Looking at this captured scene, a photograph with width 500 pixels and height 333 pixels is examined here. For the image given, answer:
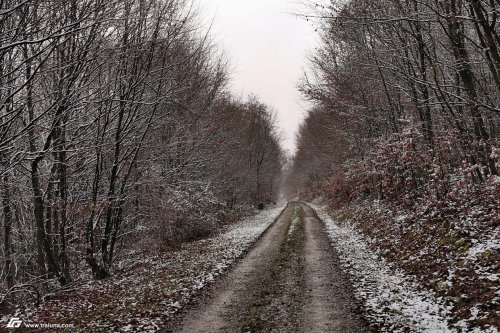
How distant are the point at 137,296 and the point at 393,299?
19.2 feet

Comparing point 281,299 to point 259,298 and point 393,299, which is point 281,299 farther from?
point 393,299

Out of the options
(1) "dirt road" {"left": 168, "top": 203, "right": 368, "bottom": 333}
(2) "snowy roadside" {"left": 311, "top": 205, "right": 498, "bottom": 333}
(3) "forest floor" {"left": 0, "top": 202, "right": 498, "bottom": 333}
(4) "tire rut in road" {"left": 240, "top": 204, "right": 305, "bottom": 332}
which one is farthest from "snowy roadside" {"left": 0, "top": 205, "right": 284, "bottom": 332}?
(2) "snowy roadside" {"left": 311, "top": 205, "right": 498, "bottom": 333}

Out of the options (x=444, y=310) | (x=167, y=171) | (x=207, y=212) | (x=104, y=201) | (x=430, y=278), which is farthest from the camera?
(x=207, y=212)

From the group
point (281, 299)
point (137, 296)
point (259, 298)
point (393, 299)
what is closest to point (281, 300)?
point (281, 299)

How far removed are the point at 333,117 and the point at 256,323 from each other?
22264mm

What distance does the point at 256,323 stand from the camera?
7.18 m

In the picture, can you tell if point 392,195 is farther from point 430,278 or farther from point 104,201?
point 104,201

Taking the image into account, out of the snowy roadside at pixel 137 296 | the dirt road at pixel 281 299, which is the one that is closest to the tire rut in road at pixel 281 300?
the dirt road at pixel 281 299

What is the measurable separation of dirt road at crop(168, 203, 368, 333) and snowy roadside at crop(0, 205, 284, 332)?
597 mm

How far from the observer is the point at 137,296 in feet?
30.7

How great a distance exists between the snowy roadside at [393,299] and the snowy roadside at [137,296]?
12.9ft

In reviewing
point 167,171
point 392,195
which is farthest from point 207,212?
point 392,195

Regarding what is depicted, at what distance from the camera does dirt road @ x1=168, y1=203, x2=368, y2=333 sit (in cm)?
707

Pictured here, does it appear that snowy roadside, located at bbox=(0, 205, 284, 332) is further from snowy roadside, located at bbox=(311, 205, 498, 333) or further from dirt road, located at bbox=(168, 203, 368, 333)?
snowy roadside, located at bbox=(311, 205, 498, 333)
